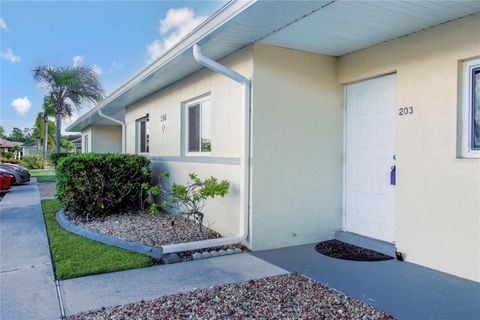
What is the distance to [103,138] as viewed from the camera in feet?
58.1

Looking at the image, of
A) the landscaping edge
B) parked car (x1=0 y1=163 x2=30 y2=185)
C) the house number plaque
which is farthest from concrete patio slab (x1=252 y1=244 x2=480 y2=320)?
parked car (x1=0 y1=163 x2=30 y2=185)

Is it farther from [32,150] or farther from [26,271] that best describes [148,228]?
[32,150]

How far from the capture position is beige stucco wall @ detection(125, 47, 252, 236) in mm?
5445

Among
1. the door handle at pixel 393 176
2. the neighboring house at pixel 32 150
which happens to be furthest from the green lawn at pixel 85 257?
the neighboring house at pixel 32 150

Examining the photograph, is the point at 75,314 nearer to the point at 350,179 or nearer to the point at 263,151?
the point at 263,151

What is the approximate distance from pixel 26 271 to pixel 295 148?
12.9ft

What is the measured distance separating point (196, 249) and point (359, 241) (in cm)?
242

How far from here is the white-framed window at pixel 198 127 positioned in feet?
21.8

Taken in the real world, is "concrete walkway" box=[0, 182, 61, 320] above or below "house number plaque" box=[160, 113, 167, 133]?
below

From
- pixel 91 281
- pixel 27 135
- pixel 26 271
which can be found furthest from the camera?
pixel 27 135

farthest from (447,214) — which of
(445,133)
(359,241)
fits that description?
(359,241)

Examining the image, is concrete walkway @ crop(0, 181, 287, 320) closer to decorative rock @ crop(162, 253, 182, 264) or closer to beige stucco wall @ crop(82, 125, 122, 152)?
decorative rock @ crop(162, 253, 182, 264)

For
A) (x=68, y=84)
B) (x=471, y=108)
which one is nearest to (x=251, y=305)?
(x=471, y=108)

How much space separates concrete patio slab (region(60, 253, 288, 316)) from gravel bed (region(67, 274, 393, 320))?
0.64 feet
